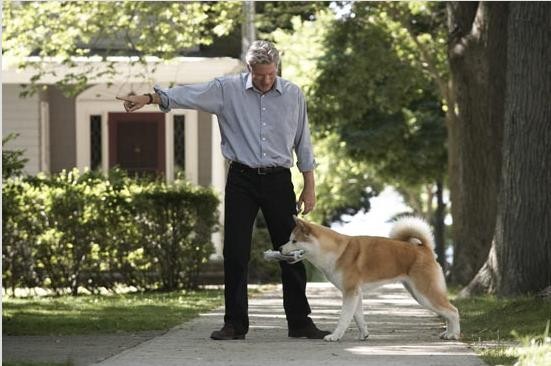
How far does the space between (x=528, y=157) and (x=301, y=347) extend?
600 cm

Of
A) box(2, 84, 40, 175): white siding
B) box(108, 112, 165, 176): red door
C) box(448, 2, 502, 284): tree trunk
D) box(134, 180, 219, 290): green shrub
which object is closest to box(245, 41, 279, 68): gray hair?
box(134, 180, 219, 290): green shrub

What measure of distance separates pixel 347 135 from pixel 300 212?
2280cm

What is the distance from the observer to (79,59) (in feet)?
76.4

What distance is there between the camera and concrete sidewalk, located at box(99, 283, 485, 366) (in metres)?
8.18

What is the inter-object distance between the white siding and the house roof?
78cm

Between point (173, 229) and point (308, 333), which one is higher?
point (173, 229)

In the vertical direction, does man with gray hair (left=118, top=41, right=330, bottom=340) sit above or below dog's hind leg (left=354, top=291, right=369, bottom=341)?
above

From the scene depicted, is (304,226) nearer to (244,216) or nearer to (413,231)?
(244,216)

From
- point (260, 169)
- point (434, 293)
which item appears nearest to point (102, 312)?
point (260, 169)

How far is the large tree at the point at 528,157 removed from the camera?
14.3 m

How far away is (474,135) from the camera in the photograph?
18.6 meters

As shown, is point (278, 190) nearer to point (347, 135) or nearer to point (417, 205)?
point (347, 135)

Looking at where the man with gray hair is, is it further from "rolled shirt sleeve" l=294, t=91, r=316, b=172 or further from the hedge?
the hedge

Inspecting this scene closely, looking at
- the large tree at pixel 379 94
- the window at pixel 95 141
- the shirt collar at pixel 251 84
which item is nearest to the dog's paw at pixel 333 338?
the shirt collar at pixel 251 84
